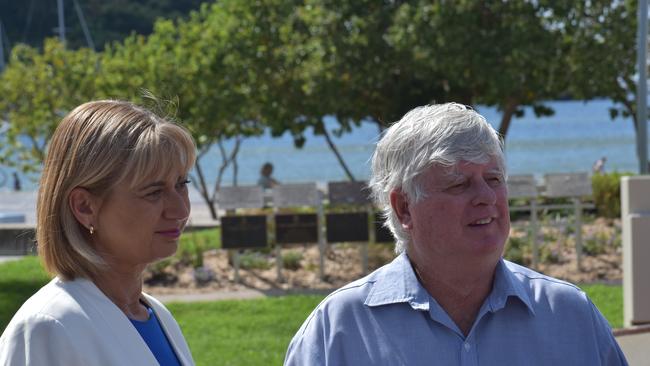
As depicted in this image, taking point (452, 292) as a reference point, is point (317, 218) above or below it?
below

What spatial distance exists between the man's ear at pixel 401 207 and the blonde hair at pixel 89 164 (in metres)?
0.61

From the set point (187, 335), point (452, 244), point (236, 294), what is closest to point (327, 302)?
→ point (452, 244)

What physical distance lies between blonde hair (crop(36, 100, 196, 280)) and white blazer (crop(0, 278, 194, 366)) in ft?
0.27

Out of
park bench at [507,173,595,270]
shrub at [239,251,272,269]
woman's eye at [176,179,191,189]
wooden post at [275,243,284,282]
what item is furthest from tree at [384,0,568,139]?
woman's eye at [176,179,191,189]

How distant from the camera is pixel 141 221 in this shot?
2842 millimetres

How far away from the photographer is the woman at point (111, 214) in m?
2.73

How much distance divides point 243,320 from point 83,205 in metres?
7.02

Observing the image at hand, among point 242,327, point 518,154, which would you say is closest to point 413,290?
point 242,327

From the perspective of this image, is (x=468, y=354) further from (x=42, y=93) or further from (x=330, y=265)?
(x=42, y=93)

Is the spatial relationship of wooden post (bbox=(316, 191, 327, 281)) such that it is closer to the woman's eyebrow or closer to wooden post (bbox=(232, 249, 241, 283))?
wooden post (bbox=(232, 249, 241, 283))

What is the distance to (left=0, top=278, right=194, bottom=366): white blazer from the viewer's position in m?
2.56

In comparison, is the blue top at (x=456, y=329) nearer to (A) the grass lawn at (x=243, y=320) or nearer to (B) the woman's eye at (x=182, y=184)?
(B) the woman's eye at (x=182, y=184)

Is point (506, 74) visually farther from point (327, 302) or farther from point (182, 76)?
point (327, 302)

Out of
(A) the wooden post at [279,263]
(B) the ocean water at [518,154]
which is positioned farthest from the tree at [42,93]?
(B) the ocean water at [518,154]
